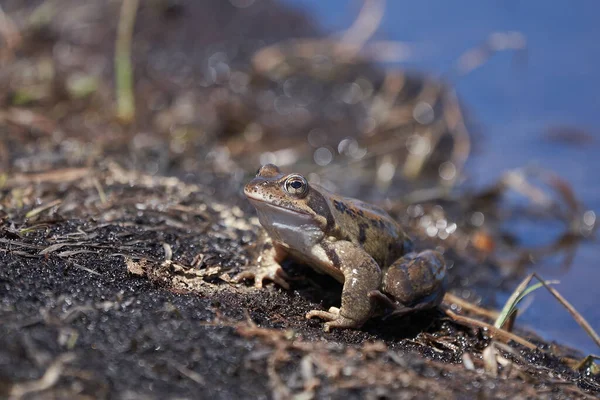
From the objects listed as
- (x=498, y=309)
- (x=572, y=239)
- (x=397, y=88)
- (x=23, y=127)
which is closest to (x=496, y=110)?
(x=397, y=88)

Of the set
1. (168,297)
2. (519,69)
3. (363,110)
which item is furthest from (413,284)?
(519,69)

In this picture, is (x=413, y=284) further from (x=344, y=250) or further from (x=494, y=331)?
(x=494, y=331)

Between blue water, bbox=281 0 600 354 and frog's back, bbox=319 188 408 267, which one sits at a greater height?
blue water, bbox=281 0 600 354

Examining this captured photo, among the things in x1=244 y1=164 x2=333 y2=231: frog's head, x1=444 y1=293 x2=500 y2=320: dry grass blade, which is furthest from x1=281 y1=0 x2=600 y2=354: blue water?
x1=244 y1=164 x2=333 y2=231: frog's head

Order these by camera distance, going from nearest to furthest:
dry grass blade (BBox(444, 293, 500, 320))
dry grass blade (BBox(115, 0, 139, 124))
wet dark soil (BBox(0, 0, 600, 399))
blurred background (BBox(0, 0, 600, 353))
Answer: wet dark soil (BBox(0, 0, 600, 399)) → dry grass blade (BBox(444, 293, 500, 320)) → blurred background (BBox(0, 0, 600, 353)) → dry grass blade (BBox(115, 0, 139, 124))

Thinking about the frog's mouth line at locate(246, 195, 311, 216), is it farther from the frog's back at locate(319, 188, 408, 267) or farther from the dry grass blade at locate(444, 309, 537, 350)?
the dry grass blade at locate(444, 309, 537, 350)

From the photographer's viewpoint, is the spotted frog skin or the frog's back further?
the frog's back

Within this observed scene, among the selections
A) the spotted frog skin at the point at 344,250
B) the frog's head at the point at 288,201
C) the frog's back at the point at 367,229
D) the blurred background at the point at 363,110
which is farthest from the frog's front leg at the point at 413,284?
the blurred background at the point at 363,110

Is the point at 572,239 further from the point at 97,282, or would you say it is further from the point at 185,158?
the point at 97,282
